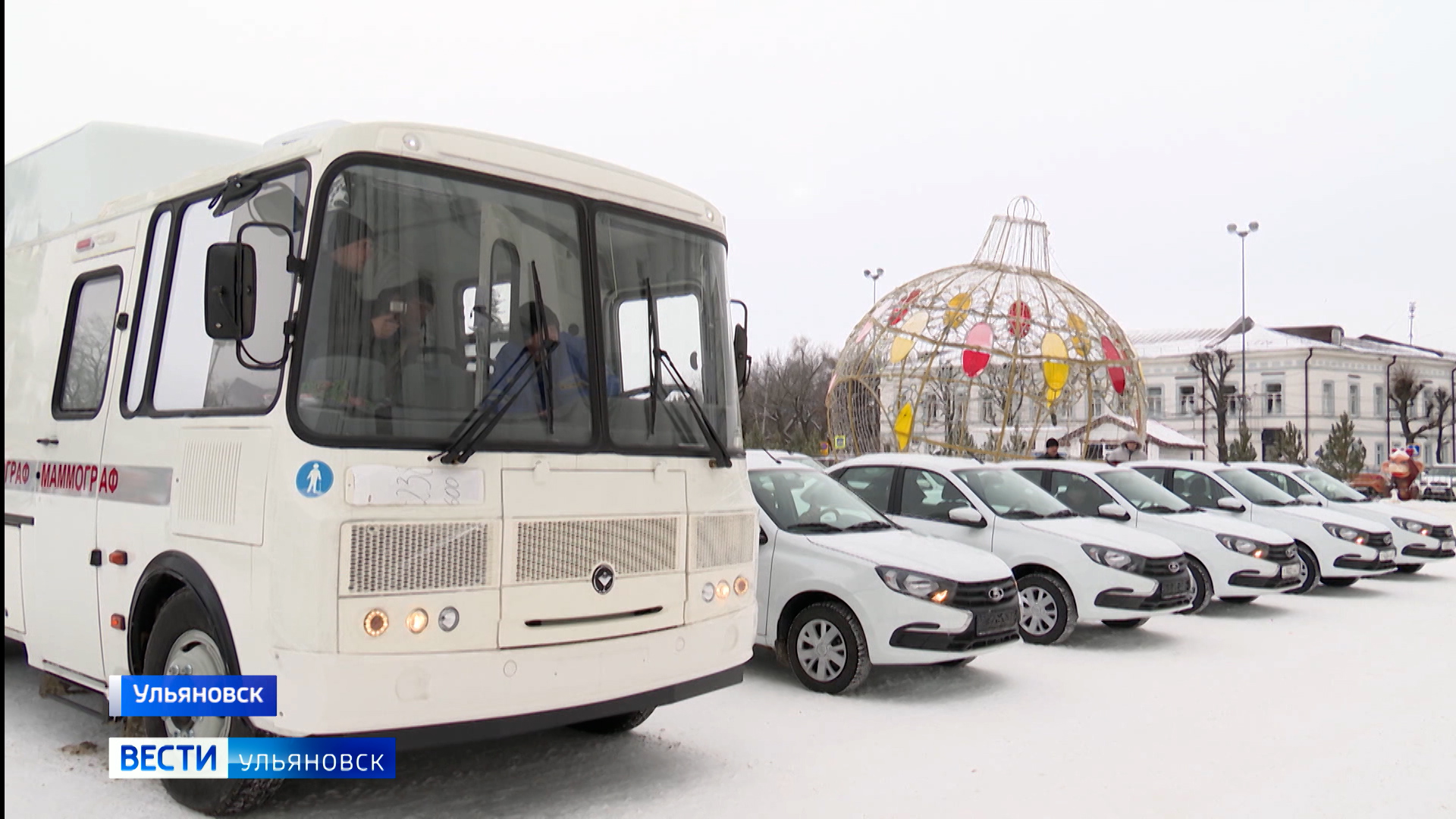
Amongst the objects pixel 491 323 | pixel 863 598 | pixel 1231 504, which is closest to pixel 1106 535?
pixel 863 598

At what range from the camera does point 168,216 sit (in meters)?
5.62

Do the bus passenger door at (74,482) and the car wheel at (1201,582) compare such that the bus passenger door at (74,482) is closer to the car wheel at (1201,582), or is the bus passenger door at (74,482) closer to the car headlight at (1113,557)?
the car headlight at (1113,557)

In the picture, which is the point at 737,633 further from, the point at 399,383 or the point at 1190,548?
the point at 1190,548

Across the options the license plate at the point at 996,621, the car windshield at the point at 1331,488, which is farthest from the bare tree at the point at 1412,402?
the license plate at the point at 996,621

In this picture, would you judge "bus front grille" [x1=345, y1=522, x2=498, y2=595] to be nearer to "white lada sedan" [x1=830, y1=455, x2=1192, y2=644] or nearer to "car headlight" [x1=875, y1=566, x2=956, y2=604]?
"car headlight" [x1=875, y1=566, x2=956, y2=604]

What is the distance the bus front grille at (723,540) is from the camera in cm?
566

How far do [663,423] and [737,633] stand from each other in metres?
1.23

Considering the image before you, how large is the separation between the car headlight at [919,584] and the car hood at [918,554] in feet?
0.15

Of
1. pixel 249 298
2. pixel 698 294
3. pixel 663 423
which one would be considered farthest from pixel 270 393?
pixel 698 294

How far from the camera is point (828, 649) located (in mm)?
8102
